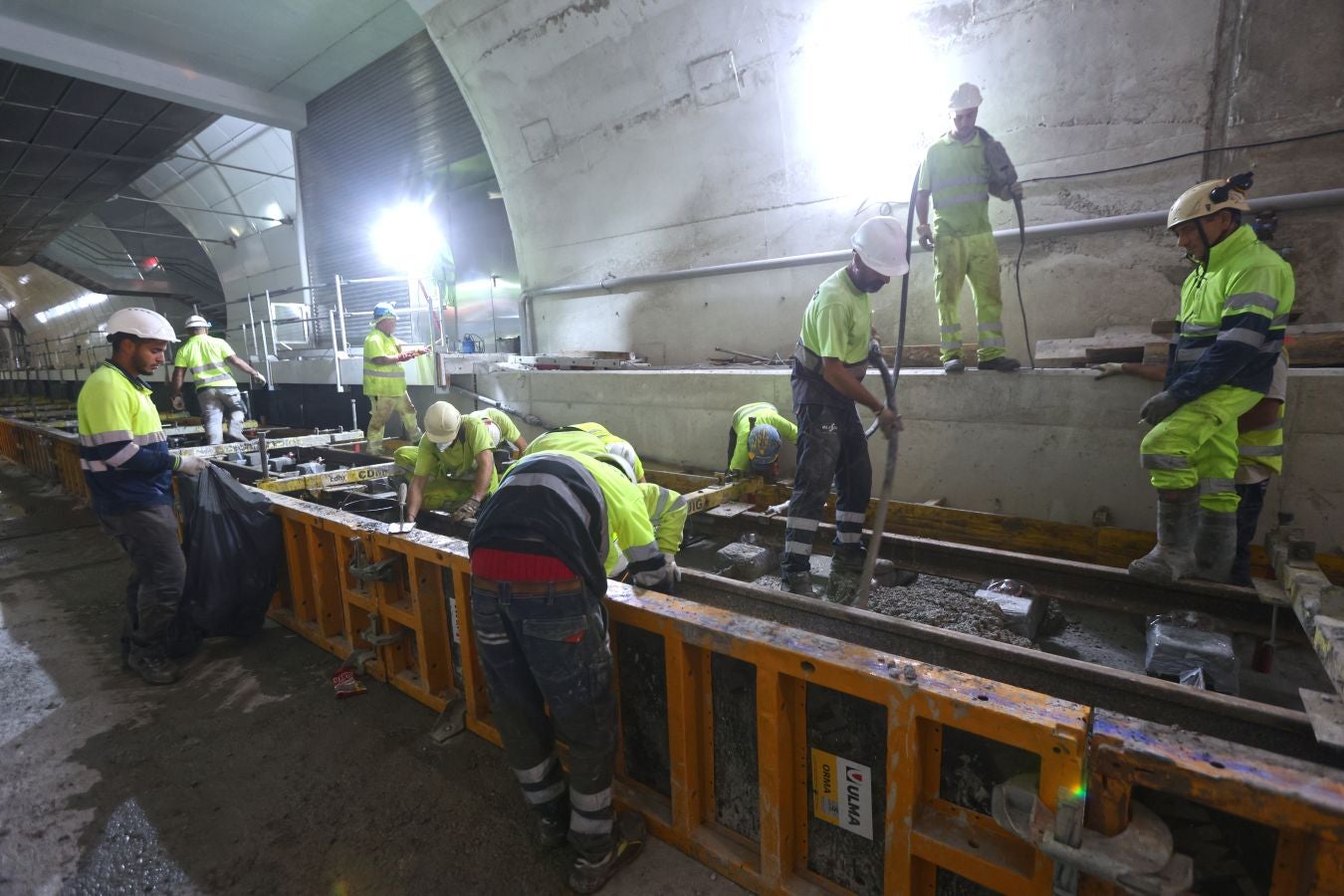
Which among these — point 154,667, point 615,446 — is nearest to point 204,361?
point 154,667

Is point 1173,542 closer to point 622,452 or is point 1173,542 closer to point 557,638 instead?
point 622,452

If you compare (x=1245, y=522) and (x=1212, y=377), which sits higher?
(x=1212, y=377)

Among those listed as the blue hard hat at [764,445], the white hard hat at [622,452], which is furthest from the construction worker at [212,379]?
the white hard hat at [622,452]

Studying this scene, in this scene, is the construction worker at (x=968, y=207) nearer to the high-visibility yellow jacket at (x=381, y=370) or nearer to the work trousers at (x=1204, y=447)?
the work trousers at (x=1204, y=447)

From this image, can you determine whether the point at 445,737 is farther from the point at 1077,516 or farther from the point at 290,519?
the point at 1077,516

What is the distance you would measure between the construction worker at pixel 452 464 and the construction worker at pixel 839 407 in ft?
7.12

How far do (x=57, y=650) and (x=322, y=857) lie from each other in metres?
3.19

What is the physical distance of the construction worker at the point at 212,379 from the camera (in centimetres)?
783

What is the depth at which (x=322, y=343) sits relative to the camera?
526 inches

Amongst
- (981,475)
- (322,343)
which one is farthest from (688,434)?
(322,343)

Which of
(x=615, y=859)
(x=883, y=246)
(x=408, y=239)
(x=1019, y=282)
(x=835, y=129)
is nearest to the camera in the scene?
(x=615, y=859)

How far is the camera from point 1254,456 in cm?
307

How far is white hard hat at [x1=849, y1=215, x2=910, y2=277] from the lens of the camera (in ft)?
10.8

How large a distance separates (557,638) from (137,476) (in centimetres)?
313
